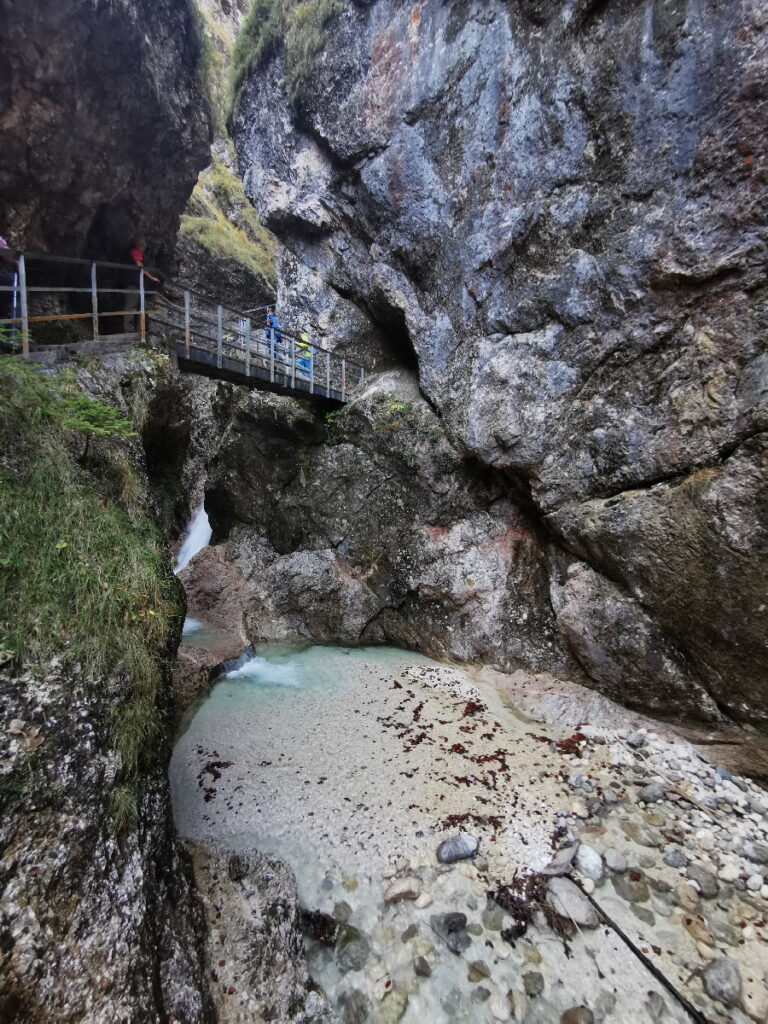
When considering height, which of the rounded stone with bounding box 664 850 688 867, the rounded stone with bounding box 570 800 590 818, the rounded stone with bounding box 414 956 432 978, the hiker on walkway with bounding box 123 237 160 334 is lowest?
the rounded stone with bounding box 414 956 432 978

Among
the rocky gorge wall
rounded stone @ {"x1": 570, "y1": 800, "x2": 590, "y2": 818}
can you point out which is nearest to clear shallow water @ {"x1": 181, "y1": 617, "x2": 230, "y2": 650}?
the rocky gorge wall

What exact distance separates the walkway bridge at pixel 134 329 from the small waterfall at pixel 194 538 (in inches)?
234

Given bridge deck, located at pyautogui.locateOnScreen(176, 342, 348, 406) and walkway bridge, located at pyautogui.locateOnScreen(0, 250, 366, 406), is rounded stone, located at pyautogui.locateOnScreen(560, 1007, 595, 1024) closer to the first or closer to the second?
walkway bridge, located at pyautogui.locateOnScreen(0, 250, 366, 406)

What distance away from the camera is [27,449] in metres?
4.41

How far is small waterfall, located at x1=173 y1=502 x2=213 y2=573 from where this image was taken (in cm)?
1368

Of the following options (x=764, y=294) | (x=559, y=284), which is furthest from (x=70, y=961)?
(x=559, y=284)

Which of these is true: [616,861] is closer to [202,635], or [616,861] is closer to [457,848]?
[457,848]

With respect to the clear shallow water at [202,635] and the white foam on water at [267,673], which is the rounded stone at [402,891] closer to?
the white foam on water at [267,673]

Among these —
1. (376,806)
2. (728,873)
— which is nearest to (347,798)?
(376,806)

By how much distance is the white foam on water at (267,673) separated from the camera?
8.84m

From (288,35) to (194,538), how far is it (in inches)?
567

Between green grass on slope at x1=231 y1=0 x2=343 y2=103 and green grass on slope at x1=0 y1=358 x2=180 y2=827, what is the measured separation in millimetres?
11909

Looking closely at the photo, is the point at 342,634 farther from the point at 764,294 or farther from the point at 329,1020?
the point at 764,294

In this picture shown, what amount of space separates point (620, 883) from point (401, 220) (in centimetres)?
1269
